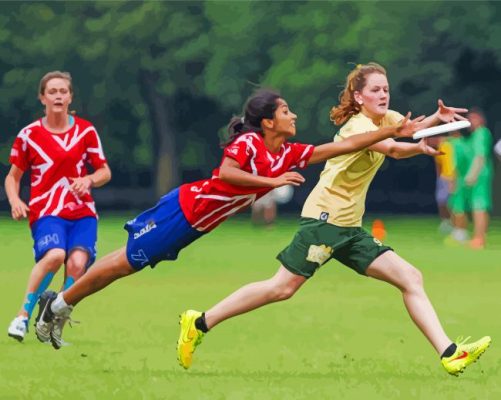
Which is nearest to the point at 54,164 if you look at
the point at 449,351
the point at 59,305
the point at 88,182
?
the point at 88,182

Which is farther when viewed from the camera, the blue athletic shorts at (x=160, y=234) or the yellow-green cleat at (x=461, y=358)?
the blue athletic shorts at (x=160, y=234)

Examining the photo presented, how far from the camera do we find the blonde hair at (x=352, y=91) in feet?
33.8

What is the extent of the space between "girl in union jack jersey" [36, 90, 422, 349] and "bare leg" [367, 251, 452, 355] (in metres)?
0.80

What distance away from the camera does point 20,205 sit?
37.6 feet

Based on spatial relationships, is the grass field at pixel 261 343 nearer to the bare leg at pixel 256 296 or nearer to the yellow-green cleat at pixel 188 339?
the yellow-green cleat at pixel 188 339

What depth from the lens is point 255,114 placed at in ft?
32.2

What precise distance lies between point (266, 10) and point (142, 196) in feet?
31.3

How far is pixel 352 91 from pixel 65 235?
2.63 m

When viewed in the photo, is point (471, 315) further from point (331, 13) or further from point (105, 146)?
point (105, 146)

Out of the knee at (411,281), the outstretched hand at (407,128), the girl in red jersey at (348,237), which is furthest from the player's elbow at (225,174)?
the knee at (411,281)

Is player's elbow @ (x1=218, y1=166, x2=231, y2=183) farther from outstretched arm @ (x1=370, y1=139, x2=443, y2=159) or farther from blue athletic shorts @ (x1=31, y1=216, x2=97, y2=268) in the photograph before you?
blue athletic shorts @ (x1=31, y1=216, x2=97, y2=268)

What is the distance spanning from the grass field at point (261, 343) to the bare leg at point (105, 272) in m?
0.48

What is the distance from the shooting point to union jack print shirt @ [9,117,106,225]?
1177 cm

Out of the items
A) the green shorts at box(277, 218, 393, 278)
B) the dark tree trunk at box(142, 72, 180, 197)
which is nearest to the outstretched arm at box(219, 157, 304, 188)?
the green shorts at box(277, 218, 393, 278)
